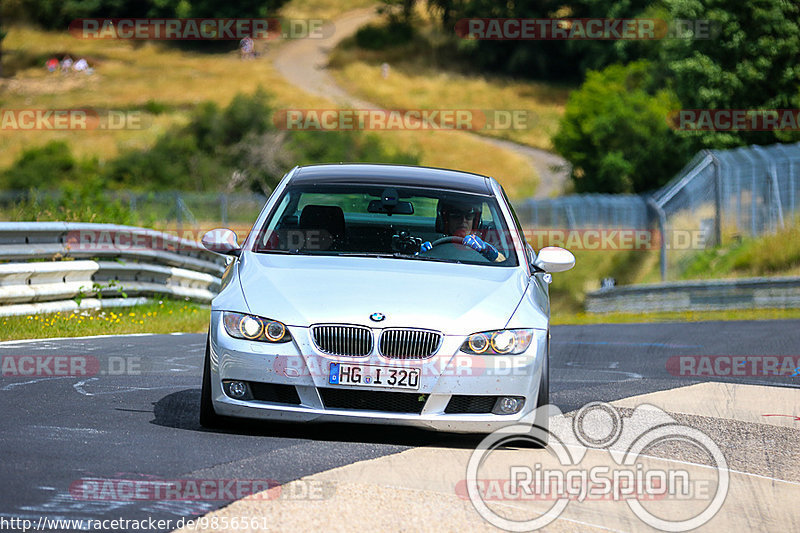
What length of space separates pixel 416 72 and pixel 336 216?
89576 millimetres

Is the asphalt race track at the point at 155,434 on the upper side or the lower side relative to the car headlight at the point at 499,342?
lower

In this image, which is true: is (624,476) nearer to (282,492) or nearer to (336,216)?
(282,492)

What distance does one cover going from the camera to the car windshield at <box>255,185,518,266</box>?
25.9 ft

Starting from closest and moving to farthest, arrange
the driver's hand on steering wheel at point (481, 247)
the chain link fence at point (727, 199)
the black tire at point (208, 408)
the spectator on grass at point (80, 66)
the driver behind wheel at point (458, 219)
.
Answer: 1. the black tire at point (208, 408)
2. the driver's hand on steering wheel at point (481, 247)
3. the driver behind wheel at point (458, 219)
4. the chain link fence at point (727, 199)
5. the spectator on grass at point (80, 66)

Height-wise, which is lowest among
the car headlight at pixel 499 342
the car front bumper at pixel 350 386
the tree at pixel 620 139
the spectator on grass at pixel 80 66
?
the car front bumper at pixel 350 386

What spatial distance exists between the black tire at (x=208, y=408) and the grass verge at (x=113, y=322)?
223 inches

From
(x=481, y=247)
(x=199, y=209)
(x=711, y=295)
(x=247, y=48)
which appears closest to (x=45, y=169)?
(x=199, y=209)

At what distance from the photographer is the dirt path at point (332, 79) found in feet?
230

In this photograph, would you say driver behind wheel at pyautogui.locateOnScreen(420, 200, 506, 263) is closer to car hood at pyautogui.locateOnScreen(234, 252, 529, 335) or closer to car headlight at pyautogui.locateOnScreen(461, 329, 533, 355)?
car hood at pyautogui.locateOnScreen(234, 252, 529, 335)

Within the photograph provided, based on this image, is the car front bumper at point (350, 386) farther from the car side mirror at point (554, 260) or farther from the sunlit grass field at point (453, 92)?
the sunlit grass field at point (453, 92)

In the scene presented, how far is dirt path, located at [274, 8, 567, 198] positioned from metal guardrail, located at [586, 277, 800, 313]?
3897 centimetres

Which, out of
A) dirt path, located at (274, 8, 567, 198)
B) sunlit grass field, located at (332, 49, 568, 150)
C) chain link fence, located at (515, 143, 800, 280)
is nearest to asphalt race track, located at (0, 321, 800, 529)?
chain link fence, located at (515, 143, 800, 280)

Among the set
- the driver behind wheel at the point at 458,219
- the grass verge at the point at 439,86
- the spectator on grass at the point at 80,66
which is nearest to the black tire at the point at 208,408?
the driver behind wheel at the point at 458,219

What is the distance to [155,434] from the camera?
680 centimetres
